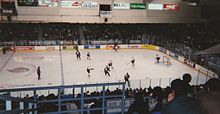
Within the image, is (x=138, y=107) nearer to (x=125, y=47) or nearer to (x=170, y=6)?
(x=125, y=47)

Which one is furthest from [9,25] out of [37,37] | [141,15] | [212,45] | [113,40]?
[212,45]

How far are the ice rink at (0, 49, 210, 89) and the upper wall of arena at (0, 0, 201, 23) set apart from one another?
4884 millimetres

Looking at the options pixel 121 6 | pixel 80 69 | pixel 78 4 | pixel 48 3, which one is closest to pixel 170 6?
pixel 121 6

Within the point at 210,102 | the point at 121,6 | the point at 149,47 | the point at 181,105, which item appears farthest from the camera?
the point at 121,6

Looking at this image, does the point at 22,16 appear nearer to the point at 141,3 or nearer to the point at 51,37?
the point at 51,37

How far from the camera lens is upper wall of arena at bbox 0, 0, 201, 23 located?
29.6m

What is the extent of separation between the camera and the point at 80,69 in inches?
834

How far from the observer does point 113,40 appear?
31.8 m

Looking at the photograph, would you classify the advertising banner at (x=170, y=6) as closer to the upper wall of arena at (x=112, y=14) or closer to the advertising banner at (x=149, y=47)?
the upper wall of arena at (x=112, y=14)

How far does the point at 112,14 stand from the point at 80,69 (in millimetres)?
12728

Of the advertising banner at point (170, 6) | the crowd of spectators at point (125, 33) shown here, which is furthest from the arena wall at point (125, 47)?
the advertising banner at point (170, 6)

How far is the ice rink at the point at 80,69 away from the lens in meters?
17.6

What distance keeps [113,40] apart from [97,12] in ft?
12.7

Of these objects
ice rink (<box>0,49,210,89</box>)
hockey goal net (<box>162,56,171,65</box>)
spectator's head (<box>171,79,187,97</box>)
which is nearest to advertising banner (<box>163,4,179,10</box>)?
ice rink (<box>0,49,210,89</box>)
